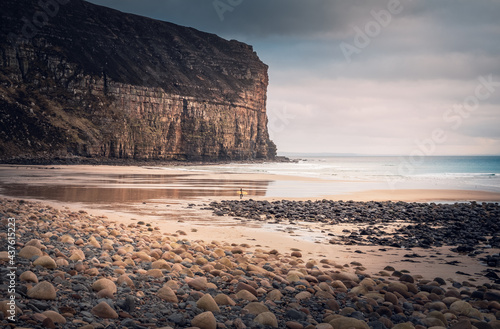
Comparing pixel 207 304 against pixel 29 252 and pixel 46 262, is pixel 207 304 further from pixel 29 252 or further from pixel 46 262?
pixel 29 252

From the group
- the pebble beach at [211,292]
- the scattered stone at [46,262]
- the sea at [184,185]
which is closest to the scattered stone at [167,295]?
the pebble beach at [211,292]

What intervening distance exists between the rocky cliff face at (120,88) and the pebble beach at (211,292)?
2430 inches

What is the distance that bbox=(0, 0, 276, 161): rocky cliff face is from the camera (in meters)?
68.5

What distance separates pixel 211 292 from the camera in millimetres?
5004

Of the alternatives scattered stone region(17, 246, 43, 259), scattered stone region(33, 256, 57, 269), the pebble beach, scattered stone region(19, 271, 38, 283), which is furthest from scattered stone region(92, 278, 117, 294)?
scattered stone region(17, 246, 43, 259)

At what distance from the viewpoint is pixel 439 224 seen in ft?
42.4

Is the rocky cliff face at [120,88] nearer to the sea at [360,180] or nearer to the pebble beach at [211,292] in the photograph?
the sea at [360,180]

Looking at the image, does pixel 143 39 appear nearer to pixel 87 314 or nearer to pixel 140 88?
pixel 140 88

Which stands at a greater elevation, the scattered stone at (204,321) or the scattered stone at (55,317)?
the scattered stone at (55,317)

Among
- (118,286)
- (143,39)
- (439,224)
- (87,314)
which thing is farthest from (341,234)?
(143,39)

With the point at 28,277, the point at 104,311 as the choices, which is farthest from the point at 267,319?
the point at 28,277

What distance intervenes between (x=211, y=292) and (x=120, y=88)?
8440 cm

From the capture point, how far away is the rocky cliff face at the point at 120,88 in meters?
68.5

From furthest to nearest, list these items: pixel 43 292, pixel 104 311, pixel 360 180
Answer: pixel 360 180, pixel 43 292, pixel 104 311
